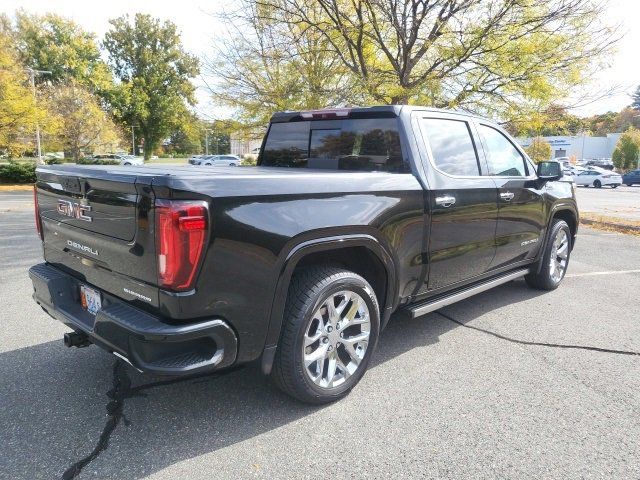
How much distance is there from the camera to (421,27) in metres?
9.99

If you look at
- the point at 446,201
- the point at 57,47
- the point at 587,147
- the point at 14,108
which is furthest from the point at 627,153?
the point at 57,47

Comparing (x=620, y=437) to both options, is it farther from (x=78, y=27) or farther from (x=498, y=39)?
(x=78, y=27)

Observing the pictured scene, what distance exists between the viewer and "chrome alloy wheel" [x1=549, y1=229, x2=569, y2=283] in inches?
211

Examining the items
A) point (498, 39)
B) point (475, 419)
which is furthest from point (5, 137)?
point (475, 419)

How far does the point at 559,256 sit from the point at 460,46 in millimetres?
5563

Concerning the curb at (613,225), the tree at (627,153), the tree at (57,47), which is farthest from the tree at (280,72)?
the tree at (627,153)

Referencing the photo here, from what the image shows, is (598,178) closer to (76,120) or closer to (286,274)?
(286,274)

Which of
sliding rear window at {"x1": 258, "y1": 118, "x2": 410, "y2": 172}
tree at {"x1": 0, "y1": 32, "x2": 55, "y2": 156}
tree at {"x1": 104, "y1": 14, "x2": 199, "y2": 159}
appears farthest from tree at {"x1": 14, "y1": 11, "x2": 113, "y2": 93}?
sliding rear window at {"x1": 258, "y1": 118, "x2": 410, "y2": 172}

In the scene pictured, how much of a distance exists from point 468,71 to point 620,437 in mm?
8944

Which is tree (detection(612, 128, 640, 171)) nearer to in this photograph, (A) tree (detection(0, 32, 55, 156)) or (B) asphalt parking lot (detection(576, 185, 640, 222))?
(B) asphalt parking lot (detection(576, 185, 640, 222))

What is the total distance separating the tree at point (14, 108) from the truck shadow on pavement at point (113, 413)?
794 inches

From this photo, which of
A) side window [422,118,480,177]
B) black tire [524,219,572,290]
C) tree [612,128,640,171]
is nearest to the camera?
side window [422,118,480,177]

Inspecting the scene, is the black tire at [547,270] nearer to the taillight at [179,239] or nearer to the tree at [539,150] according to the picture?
the taillight at [179,239]

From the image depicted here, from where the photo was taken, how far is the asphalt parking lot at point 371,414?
7.74ft
